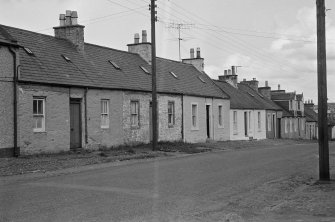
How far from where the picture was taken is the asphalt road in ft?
28.5

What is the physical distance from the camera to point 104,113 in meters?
25.3

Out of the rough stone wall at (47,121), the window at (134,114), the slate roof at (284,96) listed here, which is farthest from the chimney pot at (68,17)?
the slate roof at (284,96)

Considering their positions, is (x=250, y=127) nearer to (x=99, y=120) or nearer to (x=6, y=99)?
(x=99, y=120)

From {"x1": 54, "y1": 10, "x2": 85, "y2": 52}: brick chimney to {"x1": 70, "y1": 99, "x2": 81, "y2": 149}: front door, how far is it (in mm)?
5120

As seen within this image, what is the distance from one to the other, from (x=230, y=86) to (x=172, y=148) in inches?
917

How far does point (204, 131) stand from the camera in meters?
36.2

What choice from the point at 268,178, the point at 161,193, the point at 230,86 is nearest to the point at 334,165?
the point at 268,178

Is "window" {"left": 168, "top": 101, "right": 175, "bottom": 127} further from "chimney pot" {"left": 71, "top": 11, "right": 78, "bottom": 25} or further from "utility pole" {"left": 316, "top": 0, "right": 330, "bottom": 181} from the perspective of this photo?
"utility pole" {"left": 316, "top": 0, "right": 330, "bottom": 181}

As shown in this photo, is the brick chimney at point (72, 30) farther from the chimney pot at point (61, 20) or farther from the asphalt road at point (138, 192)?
the asphalt road at point (138, 192)

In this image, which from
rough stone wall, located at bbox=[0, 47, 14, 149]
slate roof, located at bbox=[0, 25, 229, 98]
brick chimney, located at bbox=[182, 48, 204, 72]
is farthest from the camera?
brick chimney, located at bbox=[182, 48, 204, 72]

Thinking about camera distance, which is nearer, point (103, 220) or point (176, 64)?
point (103, 220)

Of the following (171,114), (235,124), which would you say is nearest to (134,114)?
(171,114)

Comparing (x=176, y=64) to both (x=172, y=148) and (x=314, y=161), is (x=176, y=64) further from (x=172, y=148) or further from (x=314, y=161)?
(x=314, y=161)

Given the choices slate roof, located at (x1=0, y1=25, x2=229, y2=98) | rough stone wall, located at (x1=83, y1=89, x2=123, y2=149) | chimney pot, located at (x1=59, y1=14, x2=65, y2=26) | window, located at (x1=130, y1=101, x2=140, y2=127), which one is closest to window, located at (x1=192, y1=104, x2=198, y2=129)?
slate roof, located at (x1=0, y1=25, x2=229, y2=98)
